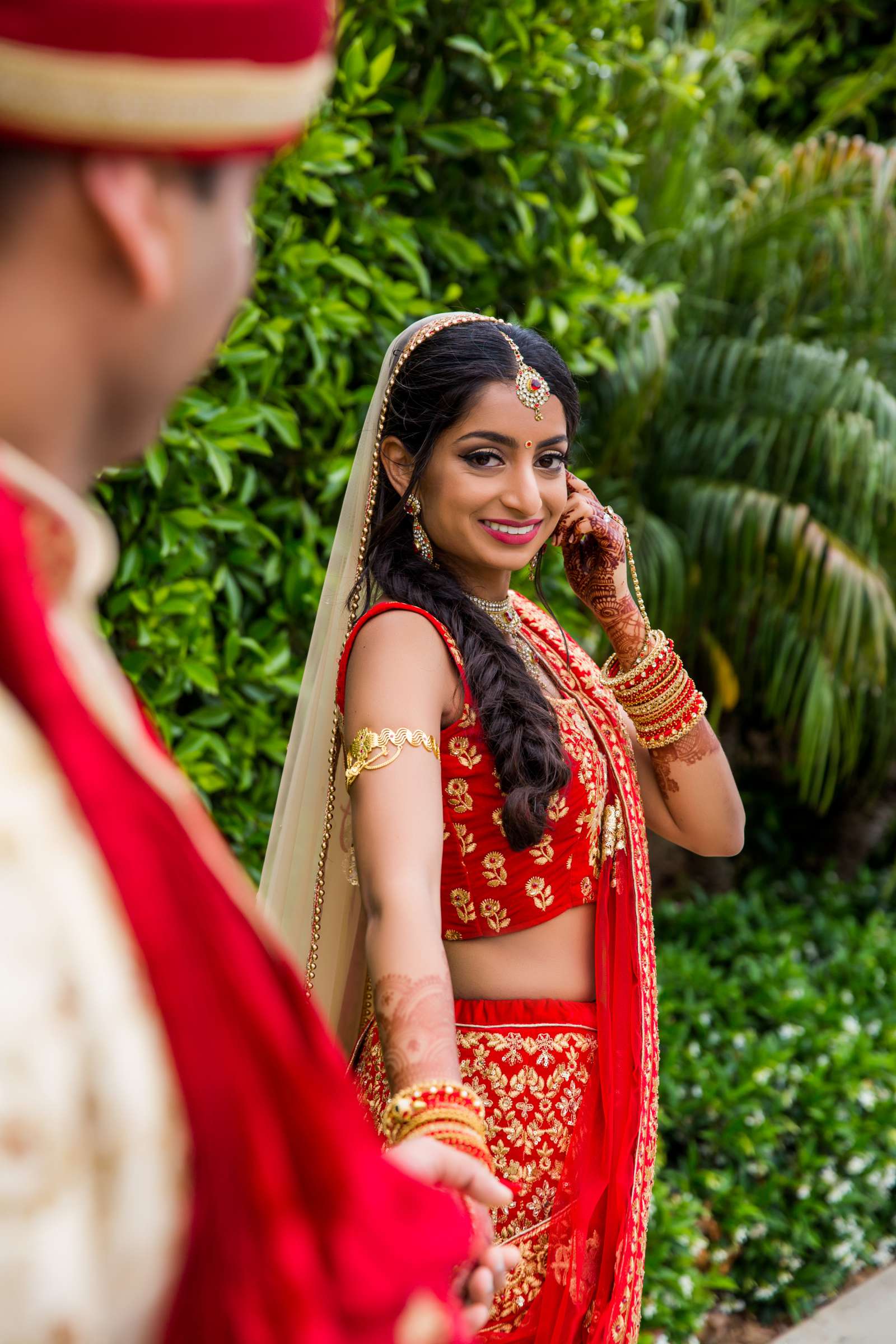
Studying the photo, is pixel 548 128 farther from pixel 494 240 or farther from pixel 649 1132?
pixel 649 1132

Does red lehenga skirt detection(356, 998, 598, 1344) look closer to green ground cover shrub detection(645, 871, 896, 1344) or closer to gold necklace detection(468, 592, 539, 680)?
gold necklace detection(468, 592, 539, 680)

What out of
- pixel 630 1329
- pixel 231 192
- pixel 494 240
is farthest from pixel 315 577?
pixel 231 192

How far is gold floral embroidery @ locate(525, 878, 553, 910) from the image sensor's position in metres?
1.85

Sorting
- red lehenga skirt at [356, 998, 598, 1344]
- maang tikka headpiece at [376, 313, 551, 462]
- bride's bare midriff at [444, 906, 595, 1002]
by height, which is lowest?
red lehenga skirt at [356, 998, 598, 1344]

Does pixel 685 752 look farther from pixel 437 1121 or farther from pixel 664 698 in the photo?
pixel 437 1121

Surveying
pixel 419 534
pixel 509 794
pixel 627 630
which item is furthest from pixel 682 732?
pixel 419 534

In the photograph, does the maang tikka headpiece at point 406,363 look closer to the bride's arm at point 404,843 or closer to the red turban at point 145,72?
the bride's arm at point 404,843

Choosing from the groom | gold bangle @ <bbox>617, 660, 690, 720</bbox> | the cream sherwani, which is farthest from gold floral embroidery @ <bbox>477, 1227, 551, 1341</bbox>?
the cream sherwani

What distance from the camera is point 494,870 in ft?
5.98

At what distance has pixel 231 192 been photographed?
0.70 meters

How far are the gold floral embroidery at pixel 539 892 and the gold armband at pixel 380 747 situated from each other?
1.05 ft

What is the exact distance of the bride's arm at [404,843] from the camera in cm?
141

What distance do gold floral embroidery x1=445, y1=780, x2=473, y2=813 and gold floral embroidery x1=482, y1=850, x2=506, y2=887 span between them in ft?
0.24

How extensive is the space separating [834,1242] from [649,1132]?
212 cm
